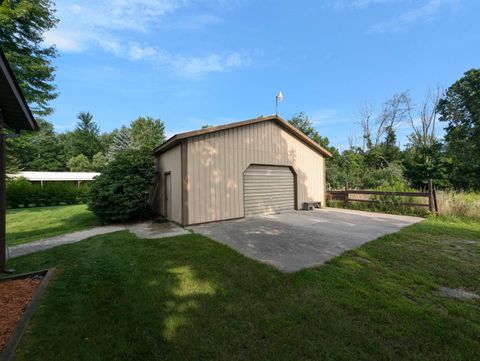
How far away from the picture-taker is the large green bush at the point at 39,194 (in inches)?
617

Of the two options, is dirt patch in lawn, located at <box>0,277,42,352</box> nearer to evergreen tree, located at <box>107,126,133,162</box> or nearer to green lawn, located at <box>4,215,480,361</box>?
green lawn, located at <box>4,215,480,361</box>

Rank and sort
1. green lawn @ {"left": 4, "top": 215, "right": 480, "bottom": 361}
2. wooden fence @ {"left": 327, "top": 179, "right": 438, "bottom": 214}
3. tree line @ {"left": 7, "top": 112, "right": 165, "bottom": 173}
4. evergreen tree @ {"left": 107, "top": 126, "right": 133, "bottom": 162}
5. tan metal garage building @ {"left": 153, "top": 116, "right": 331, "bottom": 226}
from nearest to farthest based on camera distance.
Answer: green lawn @ {"left": 4, "top": 215, "right": 480, "bottom": 361}
tan metal garage building @ {"left": 153, "top": 116, "right": 331, "bottom": 226}
wooden fence @ {"left": 327, "top": 179, "right": 438, "bottom": 214}
evergreen tree @ {"left": 107, "top": 126, "right": 133, "bottom": 162}
tree line @ {"left": 7, "top": 112, "right": 165, "bottom": 173}

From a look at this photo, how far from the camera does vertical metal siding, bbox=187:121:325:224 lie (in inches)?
291

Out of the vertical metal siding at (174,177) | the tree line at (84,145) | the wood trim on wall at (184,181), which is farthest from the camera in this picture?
the tree line at (84,145)

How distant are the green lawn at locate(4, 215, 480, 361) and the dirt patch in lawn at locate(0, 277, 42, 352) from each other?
207 mm

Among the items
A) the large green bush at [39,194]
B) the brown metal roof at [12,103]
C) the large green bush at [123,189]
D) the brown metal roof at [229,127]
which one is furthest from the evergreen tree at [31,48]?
the brown metal roof at [12,103]

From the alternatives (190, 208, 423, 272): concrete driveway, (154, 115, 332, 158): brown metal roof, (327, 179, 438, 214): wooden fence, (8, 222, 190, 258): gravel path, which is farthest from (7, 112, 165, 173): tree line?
(190, 208, 423, 272): concrete driveway

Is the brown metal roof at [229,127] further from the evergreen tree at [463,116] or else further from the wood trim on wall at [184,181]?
the evergreen tree at [463,116]

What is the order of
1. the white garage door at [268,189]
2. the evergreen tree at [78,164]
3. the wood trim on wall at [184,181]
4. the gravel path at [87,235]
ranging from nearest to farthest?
the gravel path at [87,235]
the wood trim on wall at [184,181]
the white garage door at [268,189]
the evergreen tree at [78,164]

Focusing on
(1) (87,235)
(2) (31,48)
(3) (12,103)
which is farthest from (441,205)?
(2) (31,48)

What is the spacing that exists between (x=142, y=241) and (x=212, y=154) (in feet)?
12.0

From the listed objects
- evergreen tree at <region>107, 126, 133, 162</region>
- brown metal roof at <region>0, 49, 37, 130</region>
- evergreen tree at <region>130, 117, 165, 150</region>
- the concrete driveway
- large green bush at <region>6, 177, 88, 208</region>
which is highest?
evergreen tree at <region>130, 117, 165, 150</region>

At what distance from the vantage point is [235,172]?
8375 millimetres

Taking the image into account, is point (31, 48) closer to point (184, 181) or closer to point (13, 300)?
point (184, 181)
